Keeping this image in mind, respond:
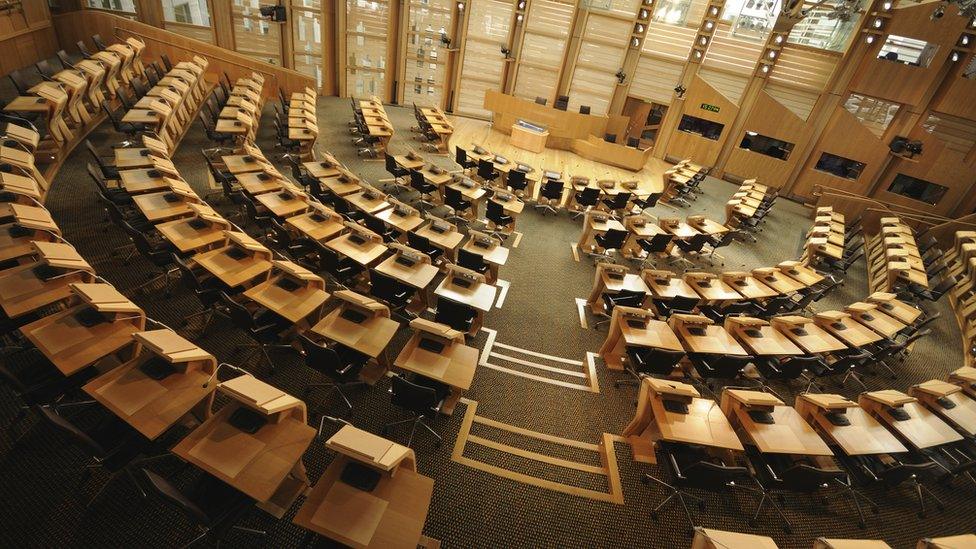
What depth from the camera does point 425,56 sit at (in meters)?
17.4

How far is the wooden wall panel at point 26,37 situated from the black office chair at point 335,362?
11.8 m

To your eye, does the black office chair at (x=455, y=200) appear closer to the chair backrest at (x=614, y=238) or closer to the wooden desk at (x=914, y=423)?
the chair backrest at (x=614, y=238)

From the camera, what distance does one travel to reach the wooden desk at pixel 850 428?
16.3ft

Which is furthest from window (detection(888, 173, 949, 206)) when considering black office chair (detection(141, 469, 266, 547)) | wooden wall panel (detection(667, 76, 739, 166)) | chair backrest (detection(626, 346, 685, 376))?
black office chair (detection(141, 469, 266, 547))

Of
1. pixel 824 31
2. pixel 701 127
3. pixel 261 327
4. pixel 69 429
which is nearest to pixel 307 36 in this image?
pixel 261 327

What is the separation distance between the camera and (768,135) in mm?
16125

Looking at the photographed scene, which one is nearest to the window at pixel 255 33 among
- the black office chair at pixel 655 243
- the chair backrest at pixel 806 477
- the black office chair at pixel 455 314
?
the black office chair at pixel 455 314

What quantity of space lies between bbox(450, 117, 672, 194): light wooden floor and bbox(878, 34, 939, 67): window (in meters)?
7.30

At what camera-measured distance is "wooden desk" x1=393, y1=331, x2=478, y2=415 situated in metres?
4.60

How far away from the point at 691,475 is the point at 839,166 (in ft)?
55.1

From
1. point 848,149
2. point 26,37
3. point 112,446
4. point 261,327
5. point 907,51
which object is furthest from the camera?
point 848,149

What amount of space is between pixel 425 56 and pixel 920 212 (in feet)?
61.1

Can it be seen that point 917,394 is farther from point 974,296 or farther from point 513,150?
point 513,150

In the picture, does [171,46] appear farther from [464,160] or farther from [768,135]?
[768,135]
